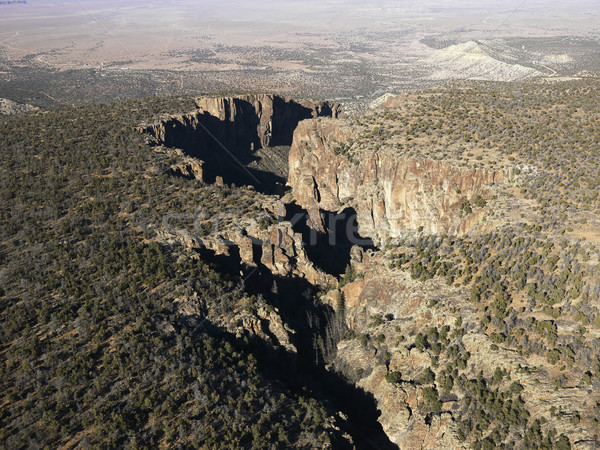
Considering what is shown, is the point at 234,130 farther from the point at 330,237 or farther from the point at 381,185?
the point at 381,185

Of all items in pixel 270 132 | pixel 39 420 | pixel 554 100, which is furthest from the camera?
pixel 270 132

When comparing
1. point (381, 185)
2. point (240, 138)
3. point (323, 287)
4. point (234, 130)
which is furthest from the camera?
point (240, 138)

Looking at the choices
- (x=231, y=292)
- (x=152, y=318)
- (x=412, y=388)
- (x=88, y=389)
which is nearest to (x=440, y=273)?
(x=412, y=388)

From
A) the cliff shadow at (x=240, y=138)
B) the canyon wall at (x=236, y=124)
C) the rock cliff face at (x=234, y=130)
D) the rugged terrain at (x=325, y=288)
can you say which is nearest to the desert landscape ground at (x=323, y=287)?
the rugged terrain at (x=325, y=288)

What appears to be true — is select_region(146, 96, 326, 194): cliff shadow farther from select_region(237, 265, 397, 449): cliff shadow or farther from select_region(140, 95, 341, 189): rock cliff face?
select_region(237, 265, 397, 449): cliff shadow

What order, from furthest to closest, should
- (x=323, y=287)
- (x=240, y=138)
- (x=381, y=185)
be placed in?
(x=240, y=138)
(x=381, y=185)
(x=323, y=287)

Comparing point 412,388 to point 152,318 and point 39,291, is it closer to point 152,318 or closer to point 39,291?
point 152,318

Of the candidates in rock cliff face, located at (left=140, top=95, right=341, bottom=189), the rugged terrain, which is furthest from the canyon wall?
the rugged terrain

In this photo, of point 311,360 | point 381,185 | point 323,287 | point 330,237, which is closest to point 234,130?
point 330,237
